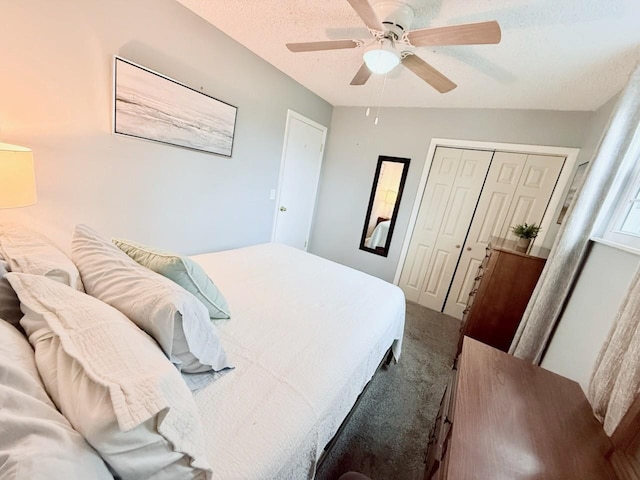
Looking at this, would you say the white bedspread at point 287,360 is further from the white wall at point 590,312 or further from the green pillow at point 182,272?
the white wall at point 590,312

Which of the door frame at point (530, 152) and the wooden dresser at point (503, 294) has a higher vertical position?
the door frame at point (530, 152)

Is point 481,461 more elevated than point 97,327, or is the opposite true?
point 97,327

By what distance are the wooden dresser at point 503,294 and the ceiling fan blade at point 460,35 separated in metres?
1.43

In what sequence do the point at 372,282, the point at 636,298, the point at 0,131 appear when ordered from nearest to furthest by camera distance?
the point at 636,298 < the point at 0,131 < the point at 372,282

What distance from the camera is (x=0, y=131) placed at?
55.6 inches

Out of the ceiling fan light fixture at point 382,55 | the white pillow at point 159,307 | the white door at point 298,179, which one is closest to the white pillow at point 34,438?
the white pillow at point 159,307

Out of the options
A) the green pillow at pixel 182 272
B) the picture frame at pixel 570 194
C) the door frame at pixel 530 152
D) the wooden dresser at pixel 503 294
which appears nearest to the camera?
the green pillow at pixel 182 272

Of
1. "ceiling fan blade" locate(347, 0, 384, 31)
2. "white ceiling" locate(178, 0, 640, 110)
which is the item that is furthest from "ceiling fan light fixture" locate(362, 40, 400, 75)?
"white ceiling" locate(178, 0, 640, 110)

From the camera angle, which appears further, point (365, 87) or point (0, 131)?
point (365, 87)

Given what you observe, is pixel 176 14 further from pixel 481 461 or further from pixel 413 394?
pixel 413 394

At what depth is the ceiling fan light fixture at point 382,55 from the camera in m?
1.57

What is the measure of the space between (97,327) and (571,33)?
2.56 m

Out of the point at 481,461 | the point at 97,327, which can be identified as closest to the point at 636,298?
the point at 481,461

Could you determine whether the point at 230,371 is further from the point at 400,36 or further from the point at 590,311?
the point at 400,36
